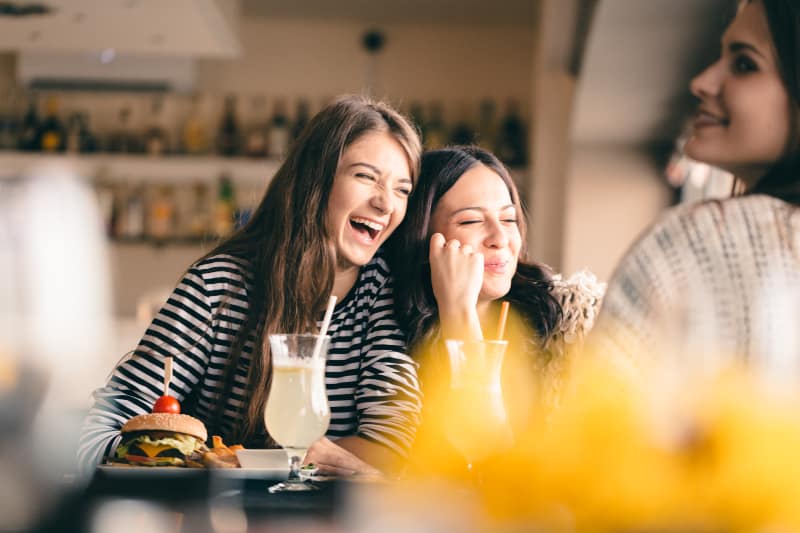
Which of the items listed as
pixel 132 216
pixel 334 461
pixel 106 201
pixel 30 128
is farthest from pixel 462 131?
pixel 334 461

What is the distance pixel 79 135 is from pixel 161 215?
71 cm

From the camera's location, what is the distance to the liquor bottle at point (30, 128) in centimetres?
554

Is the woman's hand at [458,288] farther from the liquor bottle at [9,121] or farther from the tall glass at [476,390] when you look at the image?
the liquor bottle at [9,121]

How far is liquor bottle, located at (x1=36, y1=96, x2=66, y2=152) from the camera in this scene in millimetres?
5531

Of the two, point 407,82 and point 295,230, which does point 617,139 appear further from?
point 295,230

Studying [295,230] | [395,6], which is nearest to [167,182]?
[395,6]

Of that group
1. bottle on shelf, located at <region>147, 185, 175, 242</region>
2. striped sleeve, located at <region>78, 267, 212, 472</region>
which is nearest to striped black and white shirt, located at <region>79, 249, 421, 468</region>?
striped sleeve, located at <region>78, 267, 212, 472</region>

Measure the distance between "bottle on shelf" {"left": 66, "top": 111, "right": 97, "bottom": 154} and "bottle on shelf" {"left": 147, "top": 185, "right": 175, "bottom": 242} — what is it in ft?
1.56

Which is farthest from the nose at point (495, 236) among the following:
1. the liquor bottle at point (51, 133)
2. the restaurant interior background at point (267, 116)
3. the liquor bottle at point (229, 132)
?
the liquor bottle at point (51, 133)

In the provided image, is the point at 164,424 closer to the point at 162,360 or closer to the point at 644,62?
the point at 162,360

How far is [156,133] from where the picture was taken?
5.62 metres

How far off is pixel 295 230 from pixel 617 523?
1.48 m

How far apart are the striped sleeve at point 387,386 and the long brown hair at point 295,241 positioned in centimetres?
12

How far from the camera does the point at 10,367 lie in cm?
101
